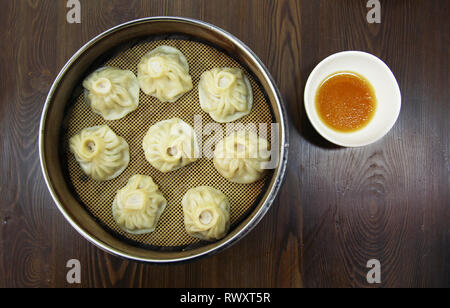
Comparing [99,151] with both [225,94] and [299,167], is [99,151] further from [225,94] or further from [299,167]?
[299,167]

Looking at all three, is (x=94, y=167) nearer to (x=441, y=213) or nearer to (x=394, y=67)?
(x=394, y=67)

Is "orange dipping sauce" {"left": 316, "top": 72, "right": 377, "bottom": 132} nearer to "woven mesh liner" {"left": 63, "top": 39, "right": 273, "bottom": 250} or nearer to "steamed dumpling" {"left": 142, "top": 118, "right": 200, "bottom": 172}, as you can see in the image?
"woven mesh liner" {"left": 63, "top": 39, "right": 273, "bottom": 250}

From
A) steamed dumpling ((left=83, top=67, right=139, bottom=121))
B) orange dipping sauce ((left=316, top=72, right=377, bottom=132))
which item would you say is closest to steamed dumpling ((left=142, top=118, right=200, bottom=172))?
steamed dumpling ((left=83, top=67, right=139, bottom=121))

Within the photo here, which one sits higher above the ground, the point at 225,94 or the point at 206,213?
the point at 225,94

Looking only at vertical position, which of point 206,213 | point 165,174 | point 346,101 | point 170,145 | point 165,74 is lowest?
point 206,213

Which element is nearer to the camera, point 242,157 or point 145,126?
point 242,157

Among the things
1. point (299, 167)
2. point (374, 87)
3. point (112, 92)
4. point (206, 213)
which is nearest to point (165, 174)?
point (206, 213)

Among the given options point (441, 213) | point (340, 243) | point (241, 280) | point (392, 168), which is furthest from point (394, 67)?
point (241, 280)
